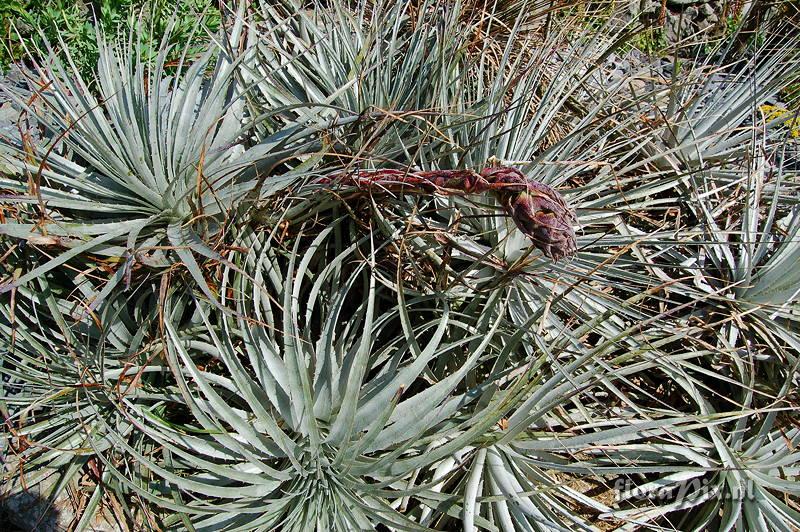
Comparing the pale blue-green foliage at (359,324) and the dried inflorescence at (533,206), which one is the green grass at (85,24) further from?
the dried inflorescence at (533,206)

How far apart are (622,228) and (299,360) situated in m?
Answer: 1.16

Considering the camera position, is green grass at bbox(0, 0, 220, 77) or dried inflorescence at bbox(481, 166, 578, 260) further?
green grass at bbox(0, 0, 220, 77)

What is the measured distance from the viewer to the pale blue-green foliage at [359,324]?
60.7 inches

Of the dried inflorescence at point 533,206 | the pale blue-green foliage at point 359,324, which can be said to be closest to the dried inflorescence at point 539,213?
the dried inflorescence at point 533,206

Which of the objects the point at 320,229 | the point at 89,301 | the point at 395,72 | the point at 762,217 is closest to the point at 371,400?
the point at 320,229

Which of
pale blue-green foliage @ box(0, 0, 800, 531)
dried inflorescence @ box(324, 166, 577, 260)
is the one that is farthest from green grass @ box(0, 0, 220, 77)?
dried inflorescence @ box(324, 166, 577, 260)

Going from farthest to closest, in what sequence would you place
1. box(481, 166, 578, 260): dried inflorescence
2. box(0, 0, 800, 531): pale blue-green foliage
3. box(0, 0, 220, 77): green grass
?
box(0, 0, 220, 77): green grass → box(0, 0, 800, 531): pale blue-green foliage → box(481, 166, 578, 260): dried inflorescence

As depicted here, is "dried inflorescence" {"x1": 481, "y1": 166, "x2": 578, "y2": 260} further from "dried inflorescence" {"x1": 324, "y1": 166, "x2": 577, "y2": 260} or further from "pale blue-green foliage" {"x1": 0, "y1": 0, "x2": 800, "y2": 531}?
"pale blue-green foliage" {"x1": 0, "y1": 0, "x2": 800, "y2": 531}

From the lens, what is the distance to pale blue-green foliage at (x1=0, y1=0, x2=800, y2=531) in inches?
60.7

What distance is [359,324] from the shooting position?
5.92 ft

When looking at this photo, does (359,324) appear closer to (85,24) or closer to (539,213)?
(539,213)

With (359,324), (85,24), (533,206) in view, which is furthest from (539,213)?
(85,24)

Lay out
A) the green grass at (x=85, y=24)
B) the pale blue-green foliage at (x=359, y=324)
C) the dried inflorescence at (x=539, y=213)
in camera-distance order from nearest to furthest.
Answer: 1. the dried inflorescence at (x=539, y=213)
2. the pale blue-green foliage at (x=359, y=324)
3. the green grass at (x=85, y=24)

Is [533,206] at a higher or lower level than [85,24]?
lower
